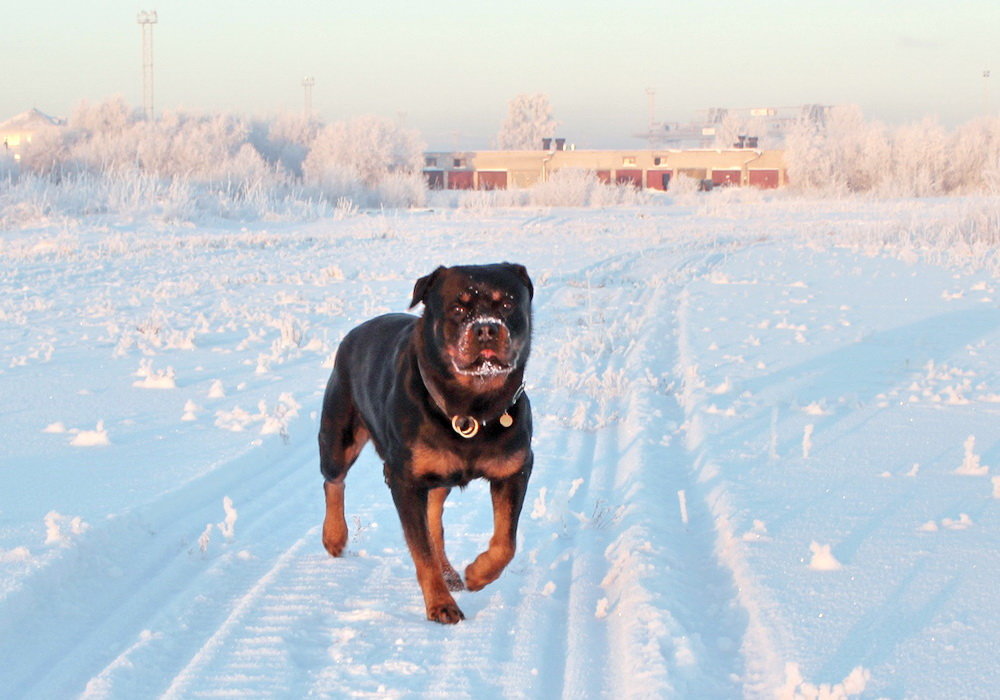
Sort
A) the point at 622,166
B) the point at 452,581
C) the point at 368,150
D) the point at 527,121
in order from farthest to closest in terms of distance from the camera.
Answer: the point at 527,121
the point at 622,166
the point at 368,150
the point at 452,581

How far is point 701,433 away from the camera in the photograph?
694 cm

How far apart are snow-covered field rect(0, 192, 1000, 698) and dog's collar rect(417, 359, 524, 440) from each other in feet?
2.37

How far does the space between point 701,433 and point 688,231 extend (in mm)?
24740

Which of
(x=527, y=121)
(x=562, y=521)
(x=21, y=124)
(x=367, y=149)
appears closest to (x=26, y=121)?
(x=21, y=124)

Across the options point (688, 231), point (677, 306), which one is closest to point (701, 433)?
point (677, 306)

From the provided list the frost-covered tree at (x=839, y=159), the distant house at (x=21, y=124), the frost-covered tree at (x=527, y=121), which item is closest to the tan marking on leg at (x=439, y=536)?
the frost-covered tree at (x=839, y=159)

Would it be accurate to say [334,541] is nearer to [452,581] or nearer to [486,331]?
[452,581]

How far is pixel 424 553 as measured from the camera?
3.94m

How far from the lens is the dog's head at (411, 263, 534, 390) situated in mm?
3828

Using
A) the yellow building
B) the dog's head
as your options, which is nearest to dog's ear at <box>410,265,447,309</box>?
the dog's head

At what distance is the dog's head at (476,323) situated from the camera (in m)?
3.83

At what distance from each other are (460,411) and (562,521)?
1.44m

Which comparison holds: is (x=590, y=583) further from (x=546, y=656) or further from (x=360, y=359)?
(x=360, y=359)

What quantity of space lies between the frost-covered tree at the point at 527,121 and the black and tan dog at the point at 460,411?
127303 millimetres
